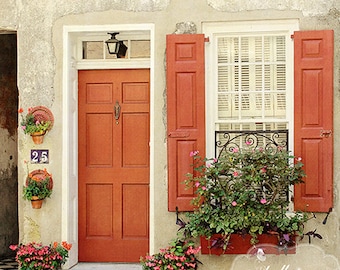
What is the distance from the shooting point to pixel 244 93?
807 cm

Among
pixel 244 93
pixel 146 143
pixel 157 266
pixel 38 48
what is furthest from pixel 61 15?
pixel 157 266

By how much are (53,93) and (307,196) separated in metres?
3.25

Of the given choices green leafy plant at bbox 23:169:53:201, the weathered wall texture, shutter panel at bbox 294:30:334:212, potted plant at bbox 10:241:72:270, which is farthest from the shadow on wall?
the weathered wall texture

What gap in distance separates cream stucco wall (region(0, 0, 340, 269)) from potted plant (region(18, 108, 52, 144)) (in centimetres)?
10

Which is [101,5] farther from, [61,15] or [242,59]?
[242,59]

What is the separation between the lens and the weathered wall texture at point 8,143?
9852 millimetres

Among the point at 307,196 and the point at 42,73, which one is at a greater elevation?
the point at 42,73

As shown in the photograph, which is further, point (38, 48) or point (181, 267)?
point (38, 48)

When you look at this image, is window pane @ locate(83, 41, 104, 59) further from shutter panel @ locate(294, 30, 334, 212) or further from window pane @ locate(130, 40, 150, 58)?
shutter panel @ locate(294, 30, 334, 212)

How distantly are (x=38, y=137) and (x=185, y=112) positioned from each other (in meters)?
1.80

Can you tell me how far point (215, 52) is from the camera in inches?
318

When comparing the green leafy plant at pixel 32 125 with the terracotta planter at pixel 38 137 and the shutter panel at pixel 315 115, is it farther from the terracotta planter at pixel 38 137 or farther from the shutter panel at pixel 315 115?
the shutter panel at pixel 315 115

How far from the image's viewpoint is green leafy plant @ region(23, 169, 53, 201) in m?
8.04

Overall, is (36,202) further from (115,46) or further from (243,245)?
(243,245)
